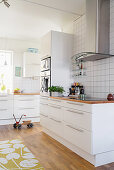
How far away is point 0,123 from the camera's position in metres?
4.65

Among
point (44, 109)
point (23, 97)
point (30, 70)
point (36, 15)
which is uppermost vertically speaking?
point (36, 15)

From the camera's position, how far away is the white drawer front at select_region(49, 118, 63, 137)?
2994 millimetres

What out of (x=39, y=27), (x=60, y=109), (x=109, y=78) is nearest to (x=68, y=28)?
(x=39, y=27)

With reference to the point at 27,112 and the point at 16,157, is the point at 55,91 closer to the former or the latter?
the point at 16,157

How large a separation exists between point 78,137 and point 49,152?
577 mm

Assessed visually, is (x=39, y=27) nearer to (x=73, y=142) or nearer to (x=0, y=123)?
(x=0, y=123)

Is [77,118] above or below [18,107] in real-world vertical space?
above

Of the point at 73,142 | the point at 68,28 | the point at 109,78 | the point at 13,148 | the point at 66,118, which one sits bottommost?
the point at 13,148

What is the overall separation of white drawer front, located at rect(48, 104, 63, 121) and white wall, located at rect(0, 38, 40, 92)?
2.38 m

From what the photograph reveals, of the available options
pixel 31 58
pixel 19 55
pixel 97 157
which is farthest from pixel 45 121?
pixel 19 55

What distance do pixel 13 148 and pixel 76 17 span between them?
3.15 metres

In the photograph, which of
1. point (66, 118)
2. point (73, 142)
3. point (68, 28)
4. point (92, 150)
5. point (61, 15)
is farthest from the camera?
point (68, 28)

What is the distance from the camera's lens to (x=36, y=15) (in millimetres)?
3855

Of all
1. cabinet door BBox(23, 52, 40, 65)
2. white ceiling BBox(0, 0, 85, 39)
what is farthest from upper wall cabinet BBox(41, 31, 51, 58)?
cabinet door BBox(23, 52, 40, 65)
